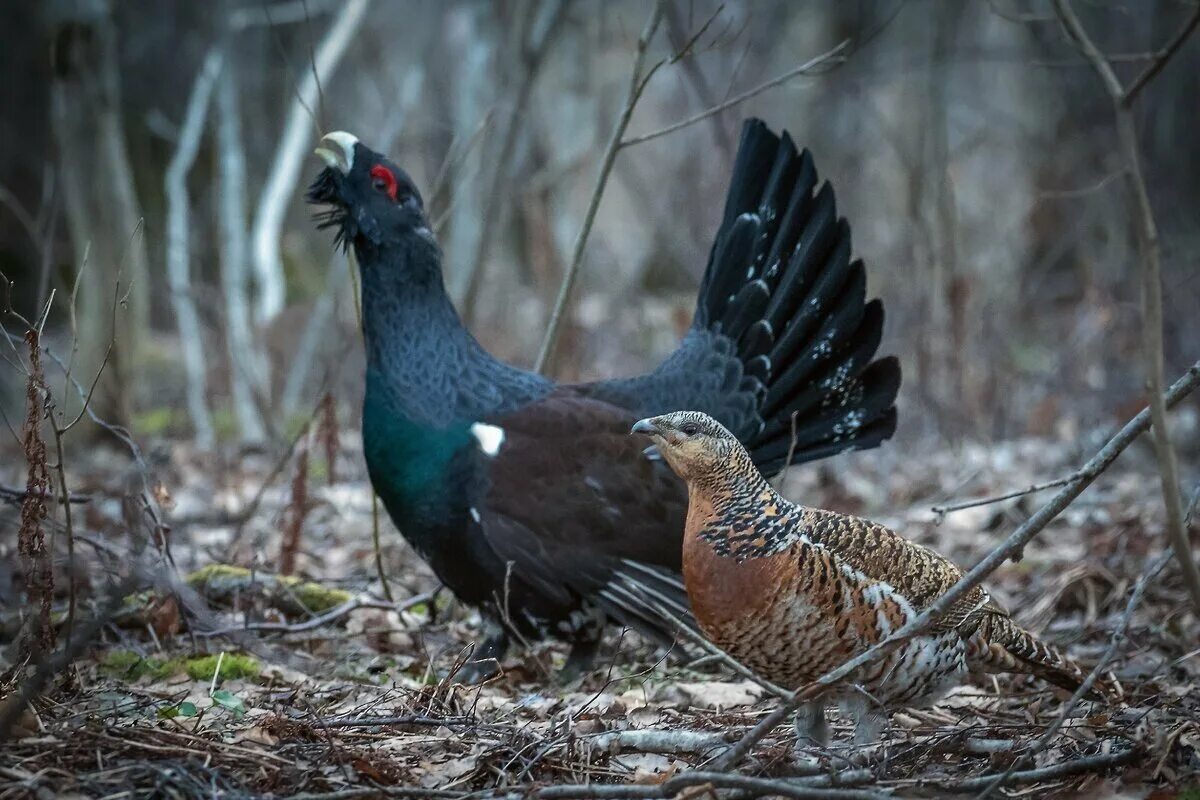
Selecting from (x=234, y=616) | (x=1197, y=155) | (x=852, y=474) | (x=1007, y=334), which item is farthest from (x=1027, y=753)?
(x=1197, y=155)

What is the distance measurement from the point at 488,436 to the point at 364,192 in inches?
45.4

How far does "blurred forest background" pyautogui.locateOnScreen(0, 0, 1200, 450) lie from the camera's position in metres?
8.69

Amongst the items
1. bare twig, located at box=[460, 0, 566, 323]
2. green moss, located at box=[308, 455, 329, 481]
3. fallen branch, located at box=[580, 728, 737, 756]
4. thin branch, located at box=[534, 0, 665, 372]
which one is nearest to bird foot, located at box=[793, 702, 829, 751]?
fallen branch, located at box=[580, 728, 737, 756]

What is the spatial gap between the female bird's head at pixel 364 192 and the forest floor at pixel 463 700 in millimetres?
1233

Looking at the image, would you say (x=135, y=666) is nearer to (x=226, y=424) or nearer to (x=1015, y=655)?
(x=1015, y=655)

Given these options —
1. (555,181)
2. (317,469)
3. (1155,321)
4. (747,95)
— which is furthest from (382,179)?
(555,181)

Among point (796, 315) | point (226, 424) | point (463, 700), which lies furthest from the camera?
point (226, 424)

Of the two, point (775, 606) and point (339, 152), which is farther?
point (339, 152)

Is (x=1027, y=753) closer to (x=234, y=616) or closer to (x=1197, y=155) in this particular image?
(x=234, y=616)

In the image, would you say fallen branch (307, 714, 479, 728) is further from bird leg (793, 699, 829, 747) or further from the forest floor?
bird leg (793, 699, 829, 747)

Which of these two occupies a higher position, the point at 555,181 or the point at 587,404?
the point at 555,181

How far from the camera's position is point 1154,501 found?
701cm

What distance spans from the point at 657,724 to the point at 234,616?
2.07 metres

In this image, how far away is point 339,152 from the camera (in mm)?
4887
